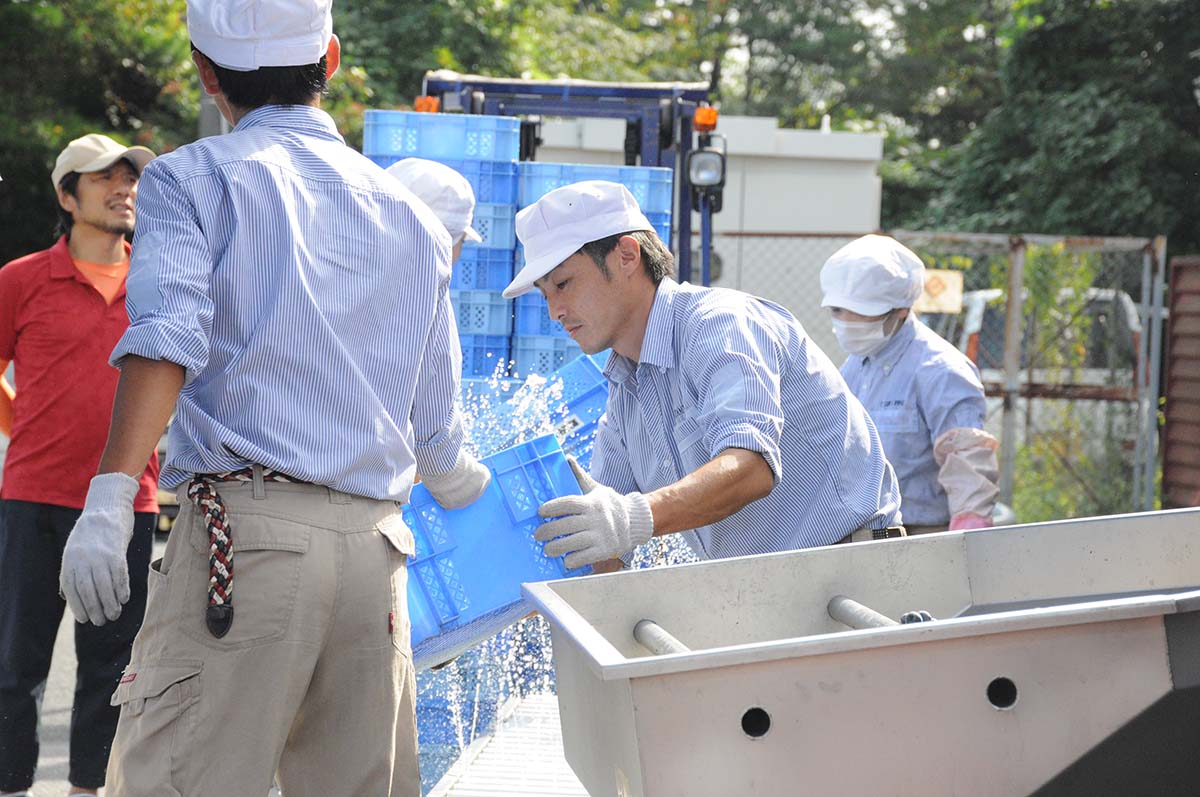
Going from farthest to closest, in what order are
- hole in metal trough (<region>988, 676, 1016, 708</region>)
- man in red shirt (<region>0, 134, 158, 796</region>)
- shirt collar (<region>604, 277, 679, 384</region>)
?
man in red shirt (<region>0, 134, 158, 796</region>) < shirt collar (<region>604, 277, 679, 384</region>) < hole in metal trough (<region>988, 676, 1016, 708</region>)

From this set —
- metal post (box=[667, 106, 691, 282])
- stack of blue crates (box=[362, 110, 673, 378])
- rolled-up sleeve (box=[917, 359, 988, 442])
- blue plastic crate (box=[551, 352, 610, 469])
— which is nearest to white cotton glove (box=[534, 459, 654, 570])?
blue plastic crate (box=[551, 352, 610, 469])

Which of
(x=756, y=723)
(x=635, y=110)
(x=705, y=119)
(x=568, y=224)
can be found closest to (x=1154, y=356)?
(x=705, y=119)

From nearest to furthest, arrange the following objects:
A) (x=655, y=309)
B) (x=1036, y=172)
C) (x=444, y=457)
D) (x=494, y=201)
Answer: (x=444, y=457) < (x=655, y=309) < (x=494, y=201) < (x=1036, y=172)

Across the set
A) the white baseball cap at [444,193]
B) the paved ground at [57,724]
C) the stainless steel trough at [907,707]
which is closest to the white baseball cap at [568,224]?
the stainless steel trough at [907,707]

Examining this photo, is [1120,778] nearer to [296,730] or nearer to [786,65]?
[296,730]

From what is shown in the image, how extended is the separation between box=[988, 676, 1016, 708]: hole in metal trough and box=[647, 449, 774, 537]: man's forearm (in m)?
0.82

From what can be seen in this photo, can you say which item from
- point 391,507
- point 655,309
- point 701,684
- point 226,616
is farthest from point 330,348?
point 655,309

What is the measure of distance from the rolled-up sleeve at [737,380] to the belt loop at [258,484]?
3.35ft

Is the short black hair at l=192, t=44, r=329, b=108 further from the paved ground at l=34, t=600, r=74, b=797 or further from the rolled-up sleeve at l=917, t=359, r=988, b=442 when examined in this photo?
the paved ground at l=34, t=600, r=74, b=797

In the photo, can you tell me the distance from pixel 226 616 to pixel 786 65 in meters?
33.3

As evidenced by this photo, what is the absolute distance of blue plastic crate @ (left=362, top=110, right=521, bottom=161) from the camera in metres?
5.98

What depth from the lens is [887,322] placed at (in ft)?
16.7

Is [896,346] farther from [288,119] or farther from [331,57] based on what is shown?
[288,119]

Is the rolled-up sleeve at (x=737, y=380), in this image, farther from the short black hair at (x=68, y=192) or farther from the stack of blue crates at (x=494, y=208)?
the short black hair at (x=68, y=192)
